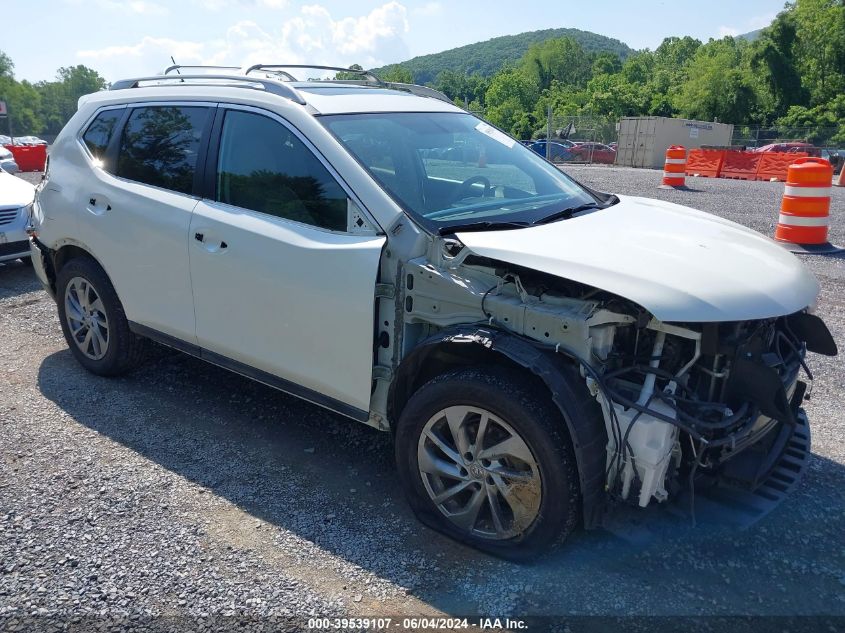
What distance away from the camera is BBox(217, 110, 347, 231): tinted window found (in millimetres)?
3398

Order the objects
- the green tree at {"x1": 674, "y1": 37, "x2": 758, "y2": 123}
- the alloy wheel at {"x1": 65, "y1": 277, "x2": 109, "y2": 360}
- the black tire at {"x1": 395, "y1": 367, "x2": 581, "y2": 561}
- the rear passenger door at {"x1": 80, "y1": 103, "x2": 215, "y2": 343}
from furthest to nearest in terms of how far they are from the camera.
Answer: the green tree at {"x1": 674, "y1": 37, "x2": 758, "y2": 123}
the alloy wheel at {"x1": 65, "y1": 277, "x2": 109, "y2": 360}
the rear passenger door at {"x1": 80, "y1": 103, "x2": 215, "y2": 343}
the black tire at {"x1": 395, "y1": 367, "x2": 581, "y2": 561}

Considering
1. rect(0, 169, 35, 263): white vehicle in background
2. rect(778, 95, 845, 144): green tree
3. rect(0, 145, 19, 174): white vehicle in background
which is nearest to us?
rect(0, 169, 35, 263): white vehicle in background

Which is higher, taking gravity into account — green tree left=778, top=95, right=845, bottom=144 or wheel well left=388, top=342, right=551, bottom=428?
green tree left=778, top=95, right=845, bottom=144

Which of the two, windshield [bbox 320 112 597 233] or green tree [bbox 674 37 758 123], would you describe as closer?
windshield [bbox 320 112 597 233]

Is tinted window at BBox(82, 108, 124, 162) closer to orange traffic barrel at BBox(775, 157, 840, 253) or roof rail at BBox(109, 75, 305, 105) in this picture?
roof rail at BBox(109, 75, 305, 105)

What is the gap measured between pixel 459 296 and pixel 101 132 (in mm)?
3110

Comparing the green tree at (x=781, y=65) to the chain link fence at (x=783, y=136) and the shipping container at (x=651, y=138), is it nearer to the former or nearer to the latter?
the chain link fence at (x=783, y=136)

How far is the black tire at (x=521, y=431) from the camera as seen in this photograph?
8.89 feet

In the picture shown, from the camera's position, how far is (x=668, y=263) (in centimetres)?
282

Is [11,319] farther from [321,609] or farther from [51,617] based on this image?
[321,609]

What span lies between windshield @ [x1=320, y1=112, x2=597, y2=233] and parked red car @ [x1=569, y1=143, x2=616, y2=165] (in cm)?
3429

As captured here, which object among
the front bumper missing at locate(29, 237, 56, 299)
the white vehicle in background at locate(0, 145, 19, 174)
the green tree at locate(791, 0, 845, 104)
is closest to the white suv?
the front bumper missing at locate(29, 237, 56, 299)

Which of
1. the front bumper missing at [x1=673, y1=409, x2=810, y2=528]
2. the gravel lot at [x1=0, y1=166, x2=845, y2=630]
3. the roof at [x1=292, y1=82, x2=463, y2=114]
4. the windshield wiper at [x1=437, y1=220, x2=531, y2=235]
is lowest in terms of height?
the gravel lot at [x1=0, y1=166, x2=845, y2=630]

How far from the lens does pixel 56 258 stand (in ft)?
16.2
